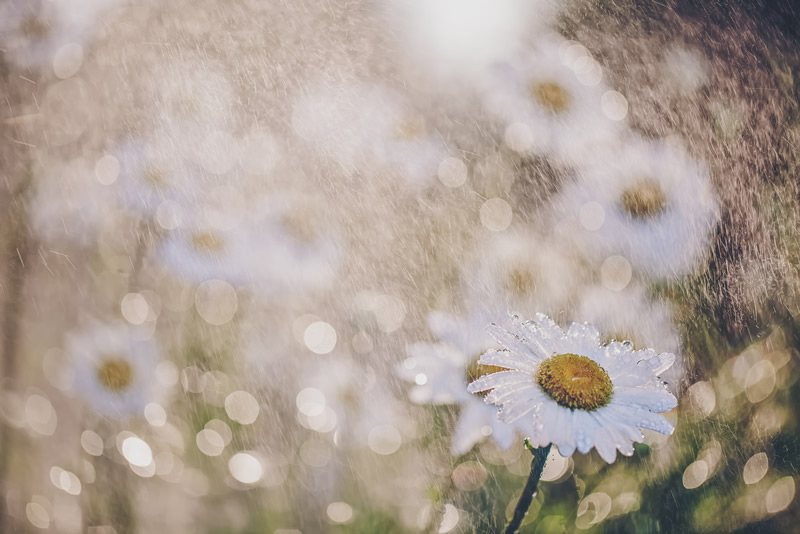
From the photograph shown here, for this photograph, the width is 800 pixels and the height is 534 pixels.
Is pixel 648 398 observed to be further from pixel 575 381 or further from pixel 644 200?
pixel 644 200

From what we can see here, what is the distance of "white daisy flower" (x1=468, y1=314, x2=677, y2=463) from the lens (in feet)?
0.96

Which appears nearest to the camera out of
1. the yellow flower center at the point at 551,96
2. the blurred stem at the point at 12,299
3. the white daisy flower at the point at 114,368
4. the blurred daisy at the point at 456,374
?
the blurred daisy at the point at 456,374

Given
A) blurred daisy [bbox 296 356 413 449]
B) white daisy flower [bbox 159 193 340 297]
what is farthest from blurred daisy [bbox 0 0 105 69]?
blurred daisy [bbox 296 356 413 449]

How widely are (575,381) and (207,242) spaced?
0.47 meters

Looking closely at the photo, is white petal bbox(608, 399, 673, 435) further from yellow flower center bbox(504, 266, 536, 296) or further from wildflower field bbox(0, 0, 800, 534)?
yellow flower center bbox(504, 266, 536, 296)

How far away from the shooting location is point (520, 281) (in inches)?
24.2

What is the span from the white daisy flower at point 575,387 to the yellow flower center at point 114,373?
473mm

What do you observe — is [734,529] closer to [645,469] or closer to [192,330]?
[645,469]

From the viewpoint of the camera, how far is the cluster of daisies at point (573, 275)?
0.32 m

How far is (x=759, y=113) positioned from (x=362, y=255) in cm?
46

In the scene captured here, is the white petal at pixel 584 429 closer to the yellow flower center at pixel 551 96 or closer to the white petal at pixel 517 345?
the white petal at pixel 517 345

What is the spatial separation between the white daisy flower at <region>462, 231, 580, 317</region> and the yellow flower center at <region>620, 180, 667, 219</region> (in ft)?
0.48

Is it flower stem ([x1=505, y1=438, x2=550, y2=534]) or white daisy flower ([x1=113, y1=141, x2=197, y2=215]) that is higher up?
flower stem ([x1=505, y1=438, x2=550, y2=534])

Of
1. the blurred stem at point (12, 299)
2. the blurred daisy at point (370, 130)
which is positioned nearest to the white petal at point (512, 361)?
the blurred daisy at point (370, 130)
